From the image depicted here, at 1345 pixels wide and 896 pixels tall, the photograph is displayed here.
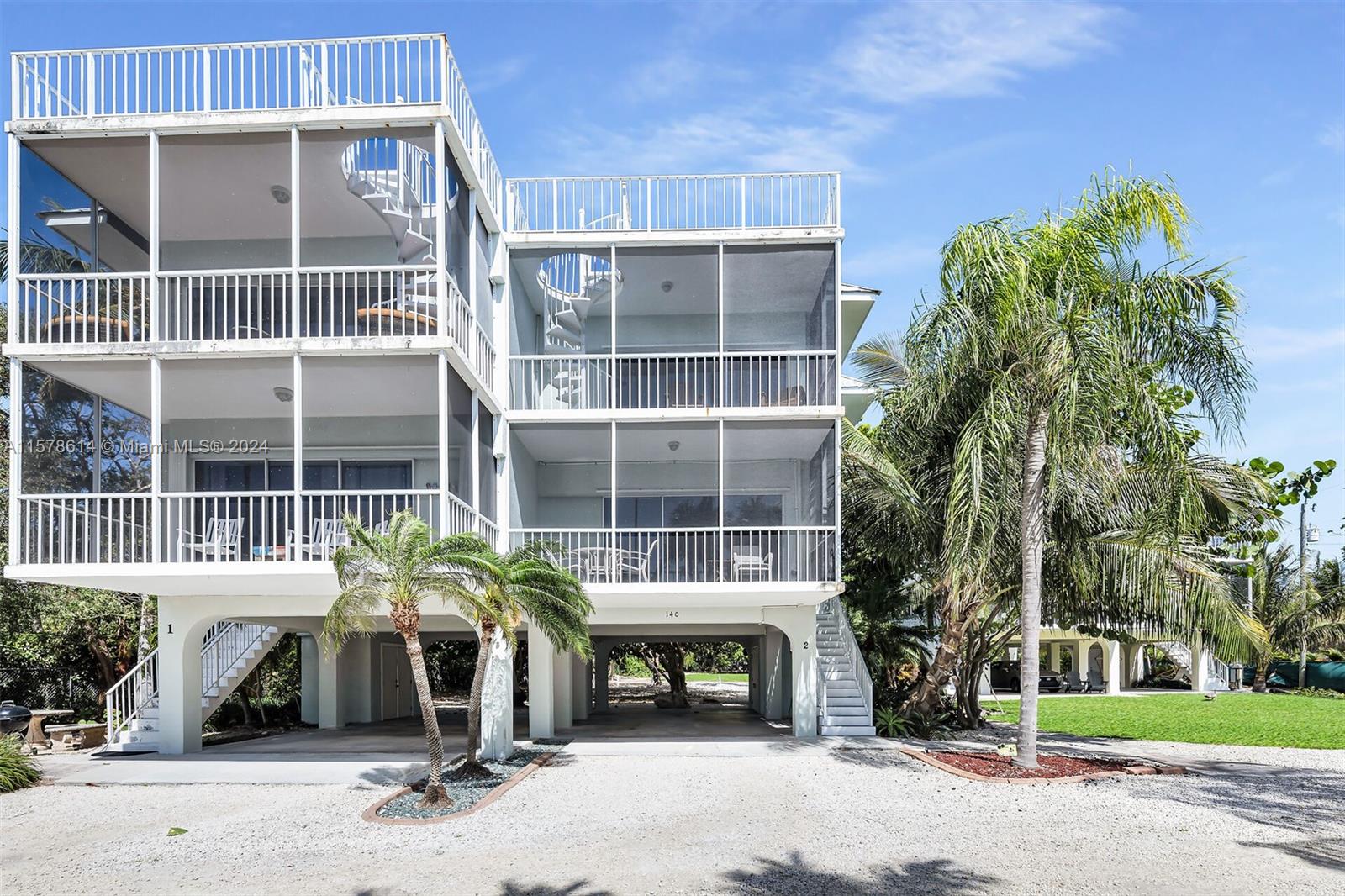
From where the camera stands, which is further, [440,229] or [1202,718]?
[1202,718]

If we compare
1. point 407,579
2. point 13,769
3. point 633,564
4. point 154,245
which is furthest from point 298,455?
point 633,564

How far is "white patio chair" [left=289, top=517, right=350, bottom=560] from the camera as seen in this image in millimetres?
12664

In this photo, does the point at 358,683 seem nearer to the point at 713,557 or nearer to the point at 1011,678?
the point at 713,557

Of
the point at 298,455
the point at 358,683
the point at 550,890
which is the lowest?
the point at 358,683

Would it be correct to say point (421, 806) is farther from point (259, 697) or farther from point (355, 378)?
point (259, 697)

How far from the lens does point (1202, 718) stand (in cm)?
2244

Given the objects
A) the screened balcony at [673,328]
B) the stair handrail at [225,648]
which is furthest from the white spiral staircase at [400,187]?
the stair handrail at [225,648]

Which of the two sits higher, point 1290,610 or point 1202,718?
point 1290,610

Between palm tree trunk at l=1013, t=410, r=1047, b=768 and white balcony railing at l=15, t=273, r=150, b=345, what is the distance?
431 inches

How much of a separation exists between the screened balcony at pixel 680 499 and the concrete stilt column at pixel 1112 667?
1909 centimetres

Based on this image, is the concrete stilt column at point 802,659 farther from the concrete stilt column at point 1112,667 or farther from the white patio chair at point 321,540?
the concrete stilt column at point 1112,667

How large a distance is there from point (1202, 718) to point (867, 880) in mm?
17539

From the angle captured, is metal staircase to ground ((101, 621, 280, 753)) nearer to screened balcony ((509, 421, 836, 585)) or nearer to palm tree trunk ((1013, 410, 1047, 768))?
screened balcony ((509, 421, 836, 585))

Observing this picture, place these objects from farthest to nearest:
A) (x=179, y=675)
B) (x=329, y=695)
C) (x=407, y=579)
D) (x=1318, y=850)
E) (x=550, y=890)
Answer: (x=329, y=695) → (x=179, y=675) → (x=407, y=579) → (x=1318, y=850) → (x=550, y=890)
